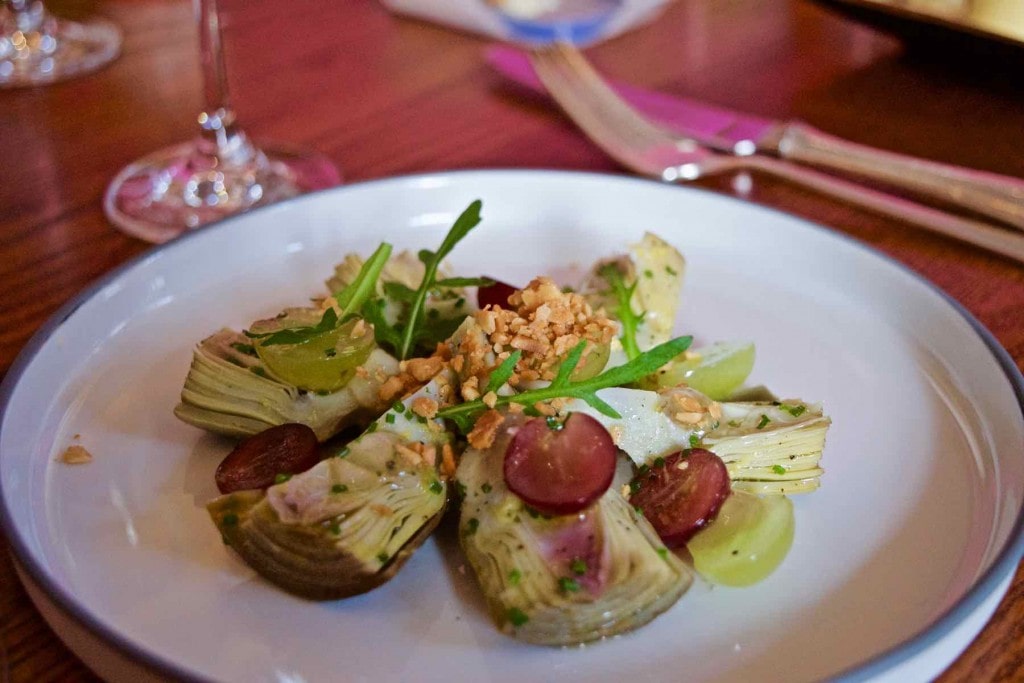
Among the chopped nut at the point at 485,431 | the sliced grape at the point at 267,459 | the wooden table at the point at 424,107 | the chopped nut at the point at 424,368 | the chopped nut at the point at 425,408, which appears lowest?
the wooden table at the point at 424,107

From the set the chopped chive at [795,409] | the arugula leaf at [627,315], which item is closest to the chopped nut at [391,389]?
the arugula leaf at [627,315]

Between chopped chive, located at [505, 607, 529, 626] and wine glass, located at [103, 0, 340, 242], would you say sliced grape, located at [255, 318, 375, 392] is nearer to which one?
chopped chive, located at [505, 607, 529, 626]

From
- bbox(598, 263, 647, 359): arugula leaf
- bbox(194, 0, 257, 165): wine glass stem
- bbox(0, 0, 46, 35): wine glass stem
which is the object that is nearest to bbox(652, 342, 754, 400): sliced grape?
bbox(598, 263, 647, 359): arugula leaf

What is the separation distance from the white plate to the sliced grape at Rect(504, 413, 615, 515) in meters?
0.10

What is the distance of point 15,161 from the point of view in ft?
5.25

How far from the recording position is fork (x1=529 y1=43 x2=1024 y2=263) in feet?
4.41

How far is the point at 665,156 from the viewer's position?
154 centimetres

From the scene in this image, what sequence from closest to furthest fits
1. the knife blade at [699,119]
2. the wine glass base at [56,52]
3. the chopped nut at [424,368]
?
the chopped nut at [424,368], the knife blade at [699,119], the wine glass base at [56,52]

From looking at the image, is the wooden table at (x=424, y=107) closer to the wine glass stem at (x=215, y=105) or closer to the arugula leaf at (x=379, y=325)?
the wine glass stem at (x=215, y=105)

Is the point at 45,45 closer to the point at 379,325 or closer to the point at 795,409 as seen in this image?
the point at 379,325

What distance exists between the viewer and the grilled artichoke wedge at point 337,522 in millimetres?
741

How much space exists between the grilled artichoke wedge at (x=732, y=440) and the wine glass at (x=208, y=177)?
0.76 m

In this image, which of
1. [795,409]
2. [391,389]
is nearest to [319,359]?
[391,389]

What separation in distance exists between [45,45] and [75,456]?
146 centimetres
